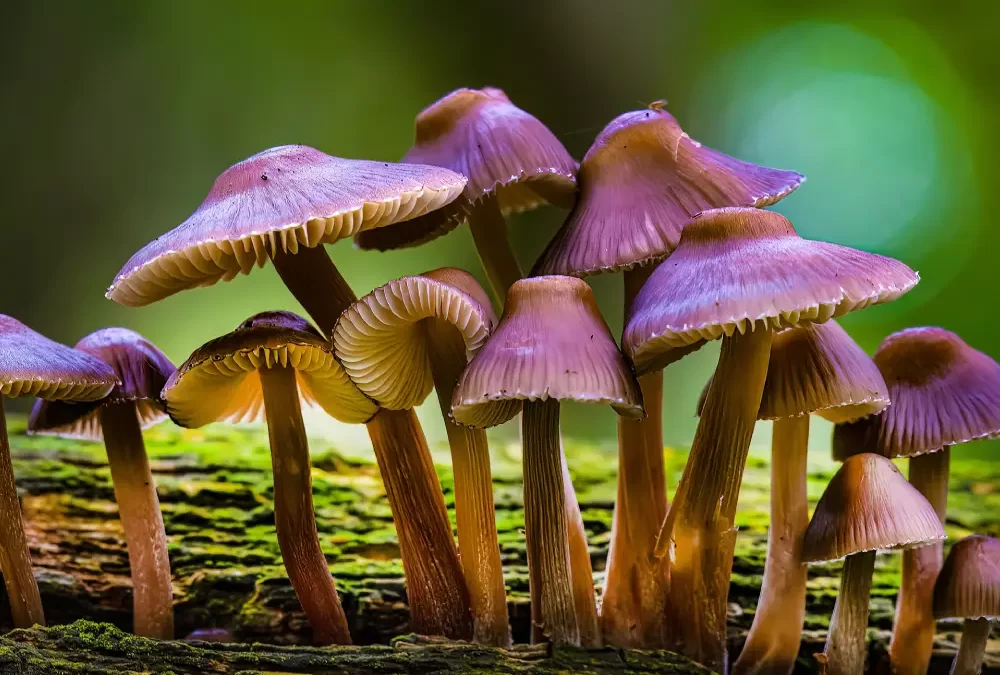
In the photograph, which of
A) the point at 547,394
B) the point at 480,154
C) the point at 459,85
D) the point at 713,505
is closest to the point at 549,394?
the point at 547,394

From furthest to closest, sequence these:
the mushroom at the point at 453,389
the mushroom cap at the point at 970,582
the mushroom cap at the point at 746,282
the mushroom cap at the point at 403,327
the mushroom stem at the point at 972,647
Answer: the mushroom stem at the point at 972,647 < the mushroom cap at the point at 970,582 < the mushroom at the point at 453,389 < the mushroom cap at the point at 403,327 < the mushroom cap at the point at 746,282

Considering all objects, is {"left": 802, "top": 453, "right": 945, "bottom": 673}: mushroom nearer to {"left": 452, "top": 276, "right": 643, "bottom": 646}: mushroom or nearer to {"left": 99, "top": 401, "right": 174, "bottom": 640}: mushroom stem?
{"left": 452, "top": 276, "right": 643, "bottom": 646}: mushroom

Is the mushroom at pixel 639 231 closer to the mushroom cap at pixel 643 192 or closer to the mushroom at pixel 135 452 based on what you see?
the mushroom cap at pixel 643 192

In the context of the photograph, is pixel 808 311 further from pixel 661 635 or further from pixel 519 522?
pixel 519 522

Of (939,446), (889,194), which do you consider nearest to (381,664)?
(939,446)

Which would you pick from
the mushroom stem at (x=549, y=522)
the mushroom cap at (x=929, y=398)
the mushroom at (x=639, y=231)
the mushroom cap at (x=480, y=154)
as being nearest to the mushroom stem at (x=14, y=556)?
the mushroom cap at (x=480, y=154)

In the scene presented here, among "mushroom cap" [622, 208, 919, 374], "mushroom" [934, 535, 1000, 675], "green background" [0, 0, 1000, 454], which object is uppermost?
"green background" [0, 0, 1000, 454]

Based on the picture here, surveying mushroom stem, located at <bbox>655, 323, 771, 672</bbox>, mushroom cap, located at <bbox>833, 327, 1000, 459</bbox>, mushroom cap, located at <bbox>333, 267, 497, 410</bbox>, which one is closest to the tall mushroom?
mushroom cap, located at <bbox>333, 267, 497, 410</bbox>
